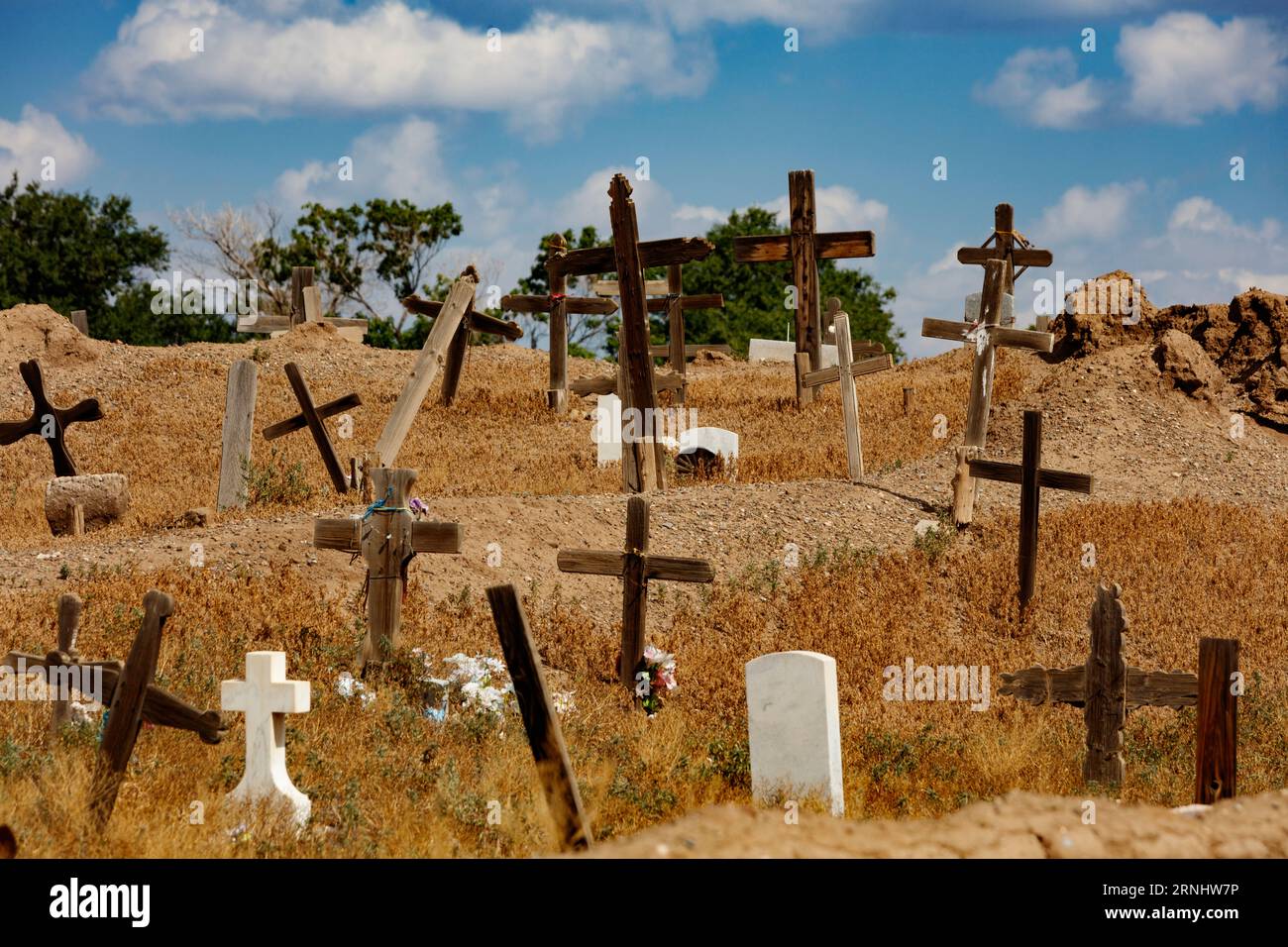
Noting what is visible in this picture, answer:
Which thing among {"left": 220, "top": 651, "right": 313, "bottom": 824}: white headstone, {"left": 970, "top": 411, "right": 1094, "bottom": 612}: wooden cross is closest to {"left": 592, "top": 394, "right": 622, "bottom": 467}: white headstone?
{"left": 970, "top": 411, "right": 1094, "bottom": 612}: wooden cross

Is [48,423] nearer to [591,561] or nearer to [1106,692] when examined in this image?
[591,561]

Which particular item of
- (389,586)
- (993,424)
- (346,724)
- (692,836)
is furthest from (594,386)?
(692,836)

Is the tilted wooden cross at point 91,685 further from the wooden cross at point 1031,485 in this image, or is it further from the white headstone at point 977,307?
the white headstone at point 977,307

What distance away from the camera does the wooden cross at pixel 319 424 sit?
16.1 meters

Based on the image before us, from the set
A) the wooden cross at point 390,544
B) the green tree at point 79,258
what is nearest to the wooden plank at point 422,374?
the wooden cross at point 390,544

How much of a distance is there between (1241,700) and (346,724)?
785 centimetres

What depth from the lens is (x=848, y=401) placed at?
57.3 ft

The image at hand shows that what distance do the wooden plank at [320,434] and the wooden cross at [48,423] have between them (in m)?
2.47

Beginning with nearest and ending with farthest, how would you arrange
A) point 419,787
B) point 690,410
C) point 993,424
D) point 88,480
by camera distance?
point 419,787 < point 88,480 < point 993,424 < point 690,410

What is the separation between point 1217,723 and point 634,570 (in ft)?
14.7

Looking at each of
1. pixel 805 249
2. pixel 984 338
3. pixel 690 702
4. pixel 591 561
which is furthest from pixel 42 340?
pixel 690 702

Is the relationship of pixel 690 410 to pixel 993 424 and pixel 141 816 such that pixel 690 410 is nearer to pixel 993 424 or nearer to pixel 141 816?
pixel 993 424

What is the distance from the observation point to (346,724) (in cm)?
849

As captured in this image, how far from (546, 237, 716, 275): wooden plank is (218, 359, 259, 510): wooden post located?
14.9 feet
